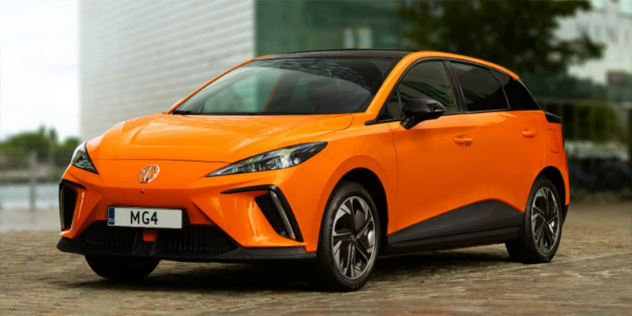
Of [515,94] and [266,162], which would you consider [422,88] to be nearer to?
[515,94]

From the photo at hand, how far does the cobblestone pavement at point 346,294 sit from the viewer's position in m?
5.68

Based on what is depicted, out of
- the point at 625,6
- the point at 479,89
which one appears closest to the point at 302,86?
the point at 479,89

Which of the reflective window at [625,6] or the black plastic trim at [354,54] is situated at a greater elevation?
the reflective window at [625,6]

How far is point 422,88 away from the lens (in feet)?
24.4

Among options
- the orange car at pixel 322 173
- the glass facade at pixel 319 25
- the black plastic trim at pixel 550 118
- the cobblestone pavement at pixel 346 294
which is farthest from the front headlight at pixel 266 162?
the glass facade at pixel 319 25

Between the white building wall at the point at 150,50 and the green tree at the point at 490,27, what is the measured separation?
387cm

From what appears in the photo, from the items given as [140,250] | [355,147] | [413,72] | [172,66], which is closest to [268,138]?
[355,147]

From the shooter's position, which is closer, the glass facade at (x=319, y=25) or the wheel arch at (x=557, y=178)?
the wheel arch at (x=557, y=178)

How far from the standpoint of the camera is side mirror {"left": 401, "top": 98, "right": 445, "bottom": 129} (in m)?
6.85

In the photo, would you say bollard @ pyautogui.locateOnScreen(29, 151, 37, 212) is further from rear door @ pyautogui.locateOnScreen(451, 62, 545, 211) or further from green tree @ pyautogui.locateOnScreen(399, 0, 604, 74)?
rear door @ pyautogui.locateOnScreen(451, 62, 545, 211)

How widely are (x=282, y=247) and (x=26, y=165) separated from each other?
1997 centimetres

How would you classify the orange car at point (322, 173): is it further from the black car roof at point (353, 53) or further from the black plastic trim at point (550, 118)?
the black plastic trim at point (550, 118)

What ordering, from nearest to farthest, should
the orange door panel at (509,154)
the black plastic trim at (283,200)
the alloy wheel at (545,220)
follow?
the black plastic trim at (283,200)
the orange door panel at (509,154)
the alloy wheel at (545,220)

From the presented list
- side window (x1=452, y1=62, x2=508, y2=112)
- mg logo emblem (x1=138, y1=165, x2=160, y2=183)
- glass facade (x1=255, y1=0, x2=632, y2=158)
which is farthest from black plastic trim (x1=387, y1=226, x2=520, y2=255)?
glass facade (x1=255, y1=0, x2=632, y2=158)
